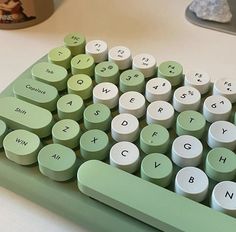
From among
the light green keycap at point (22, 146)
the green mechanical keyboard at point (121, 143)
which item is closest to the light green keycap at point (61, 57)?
the green mechanical keyboard at point (121, 143)

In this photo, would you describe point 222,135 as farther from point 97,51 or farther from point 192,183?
point 97,51

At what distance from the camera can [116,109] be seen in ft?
1.45

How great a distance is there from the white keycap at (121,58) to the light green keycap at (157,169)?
0.44 feet

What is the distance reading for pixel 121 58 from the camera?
18.8 inches

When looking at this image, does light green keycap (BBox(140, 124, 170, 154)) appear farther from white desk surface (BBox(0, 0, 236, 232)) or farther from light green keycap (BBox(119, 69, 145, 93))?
white desk surface (BBox(0, 0, 236, 232))

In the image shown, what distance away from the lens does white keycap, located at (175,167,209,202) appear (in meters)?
0.35

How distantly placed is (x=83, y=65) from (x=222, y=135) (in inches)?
6.3

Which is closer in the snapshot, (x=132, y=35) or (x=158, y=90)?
(x=158, y=90)

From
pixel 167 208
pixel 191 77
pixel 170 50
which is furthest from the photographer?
pixel 170 50

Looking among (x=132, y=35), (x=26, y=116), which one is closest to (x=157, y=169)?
(x=26, y=116)

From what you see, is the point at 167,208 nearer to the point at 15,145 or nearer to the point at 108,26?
the point at 15,145

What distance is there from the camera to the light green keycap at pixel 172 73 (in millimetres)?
458

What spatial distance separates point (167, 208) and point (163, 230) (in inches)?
0.6

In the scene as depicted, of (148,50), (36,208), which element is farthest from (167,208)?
(148,50)
